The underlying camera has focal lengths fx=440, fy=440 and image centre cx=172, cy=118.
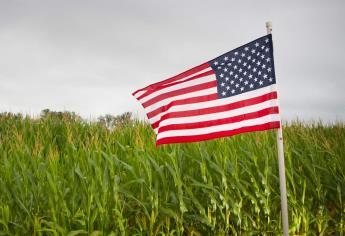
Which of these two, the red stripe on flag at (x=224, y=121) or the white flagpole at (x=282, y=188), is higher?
the red stripe on flag at (x=224, y=121)

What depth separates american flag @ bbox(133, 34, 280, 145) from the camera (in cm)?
514

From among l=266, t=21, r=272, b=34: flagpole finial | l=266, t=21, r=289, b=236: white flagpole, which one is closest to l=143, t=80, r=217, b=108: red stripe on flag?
l=266, t=21, r=272, b=34: flagpole finial

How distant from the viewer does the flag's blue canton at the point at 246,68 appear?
17.3ft

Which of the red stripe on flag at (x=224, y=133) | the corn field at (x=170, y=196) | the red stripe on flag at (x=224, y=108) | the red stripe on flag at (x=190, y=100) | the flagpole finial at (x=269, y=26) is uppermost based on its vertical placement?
the flagpole finial at (x=269, y=26)

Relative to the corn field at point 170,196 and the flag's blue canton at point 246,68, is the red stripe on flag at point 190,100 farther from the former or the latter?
the corn field at point 170,196

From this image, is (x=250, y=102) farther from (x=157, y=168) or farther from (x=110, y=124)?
(x=110, y=124)

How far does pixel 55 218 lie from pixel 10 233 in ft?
1.96

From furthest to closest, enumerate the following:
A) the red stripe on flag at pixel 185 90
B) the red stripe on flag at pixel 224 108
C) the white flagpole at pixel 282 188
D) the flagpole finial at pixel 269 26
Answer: the red stripe on flag at pixel 185 90 < the flagpole finial at pixel 269 26 < the red stripe on flag at pixel 224 108 < the white flagpole at pixel 282 188

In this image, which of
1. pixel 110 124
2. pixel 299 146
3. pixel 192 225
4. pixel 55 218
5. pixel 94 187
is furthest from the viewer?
pixel 110 124

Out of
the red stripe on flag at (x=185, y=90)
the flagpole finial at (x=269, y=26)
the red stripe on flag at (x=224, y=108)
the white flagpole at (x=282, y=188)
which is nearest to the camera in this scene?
the white flagpole at (x=282, y=188)

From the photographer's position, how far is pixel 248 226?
5805 millimetres

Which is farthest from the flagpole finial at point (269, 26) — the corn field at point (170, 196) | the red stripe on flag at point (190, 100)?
the corn field at point (170, 196)

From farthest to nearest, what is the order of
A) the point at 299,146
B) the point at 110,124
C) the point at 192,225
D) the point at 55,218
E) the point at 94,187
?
the point at 110,124
the point at 299,146
the point at 192,225
the point at 94,187
the point at 55,218

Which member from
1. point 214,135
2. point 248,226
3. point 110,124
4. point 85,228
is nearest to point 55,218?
point 85,228
